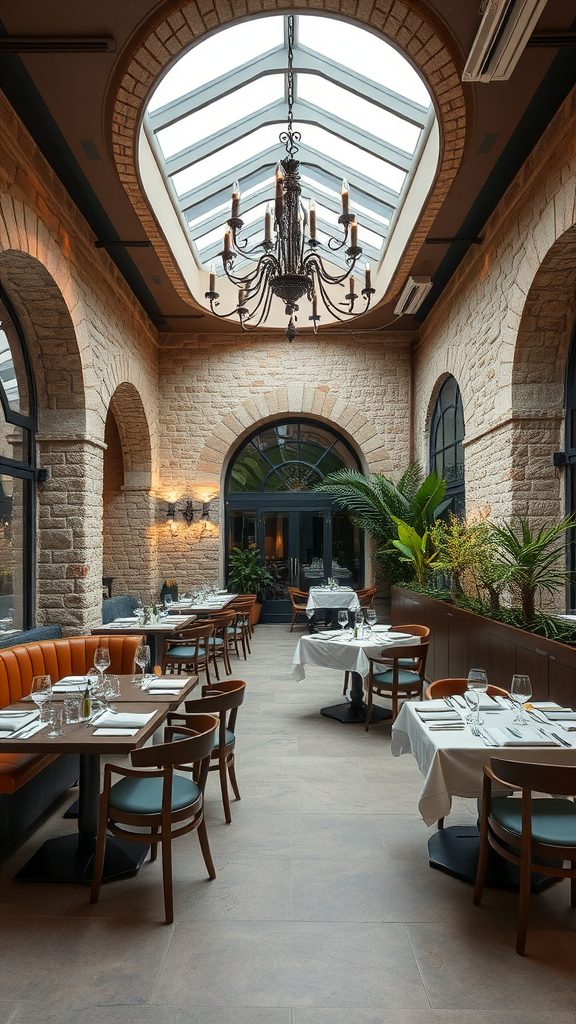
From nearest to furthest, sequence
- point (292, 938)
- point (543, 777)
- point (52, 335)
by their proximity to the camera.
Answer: point (543, 777) < point (292, 938) < point (52, 335)

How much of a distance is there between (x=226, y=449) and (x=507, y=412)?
20.3 ft

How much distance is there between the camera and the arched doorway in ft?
40.2

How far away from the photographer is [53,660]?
5.08 m

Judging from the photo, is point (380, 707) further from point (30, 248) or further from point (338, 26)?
point (338, 26)

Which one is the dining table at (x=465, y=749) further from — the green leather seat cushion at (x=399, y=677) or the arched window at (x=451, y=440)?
the arched window at (x=451, y=440)

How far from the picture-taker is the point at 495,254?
267 inches

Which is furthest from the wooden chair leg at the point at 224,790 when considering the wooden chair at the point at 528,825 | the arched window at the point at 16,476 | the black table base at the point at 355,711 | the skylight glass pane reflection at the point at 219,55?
the skylight glass pane reflection at the point at 219,55

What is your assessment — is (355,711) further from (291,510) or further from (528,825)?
(291,510)

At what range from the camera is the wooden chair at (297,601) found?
11.3 meters

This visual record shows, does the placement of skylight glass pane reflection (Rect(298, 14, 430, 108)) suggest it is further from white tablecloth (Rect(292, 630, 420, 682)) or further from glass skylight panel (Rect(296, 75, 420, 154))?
white tablecloth (Rect(292, 630, 420, 682))

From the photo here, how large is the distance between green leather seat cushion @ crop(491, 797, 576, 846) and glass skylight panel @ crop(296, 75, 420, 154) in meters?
6.13

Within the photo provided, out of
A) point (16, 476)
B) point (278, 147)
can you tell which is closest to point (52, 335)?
→ point (16, 476)

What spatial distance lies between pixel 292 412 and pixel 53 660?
7343mm

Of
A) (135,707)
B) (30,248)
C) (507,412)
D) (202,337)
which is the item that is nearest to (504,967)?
(135,707)
